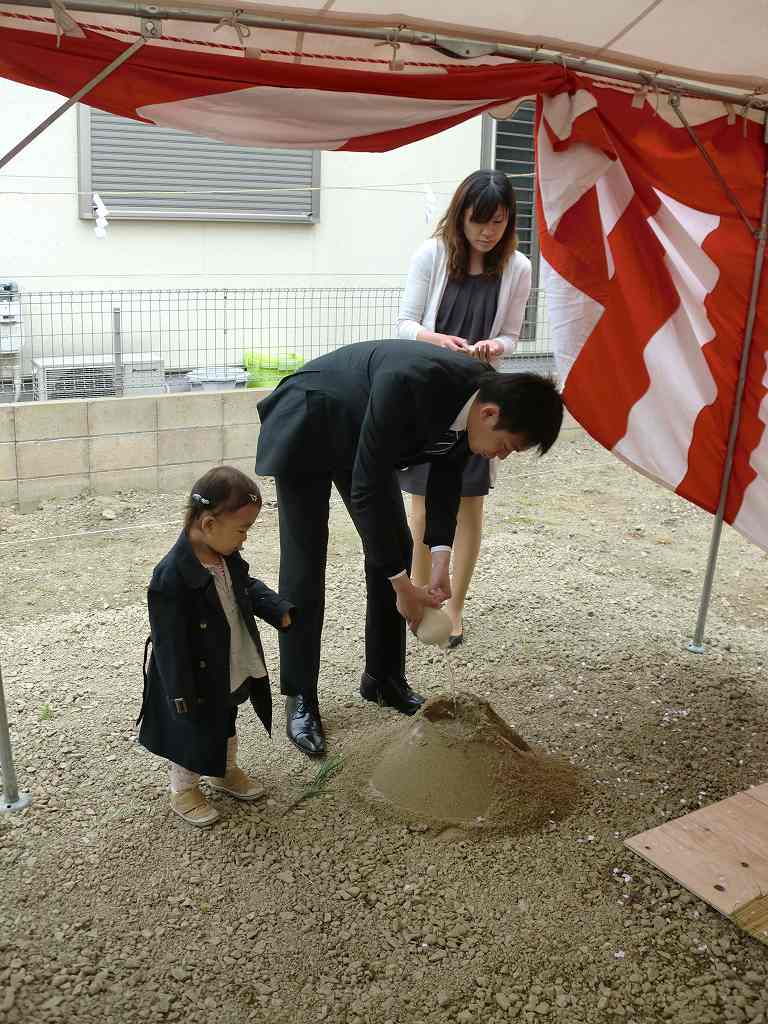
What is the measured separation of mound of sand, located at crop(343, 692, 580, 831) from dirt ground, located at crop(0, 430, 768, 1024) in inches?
2.2

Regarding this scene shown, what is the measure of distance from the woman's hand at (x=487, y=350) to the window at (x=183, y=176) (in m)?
2.91

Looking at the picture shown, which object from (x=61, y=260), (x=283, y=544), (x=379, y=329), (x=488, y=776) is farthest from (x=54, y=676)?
(x=379, y=329)

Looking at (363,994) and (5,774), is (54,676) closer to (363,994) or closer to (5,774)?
(5,774)

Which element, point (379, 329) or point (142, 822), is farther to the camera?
point (379, 329)

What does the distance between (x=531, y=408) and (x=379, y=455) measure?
1.25 ft

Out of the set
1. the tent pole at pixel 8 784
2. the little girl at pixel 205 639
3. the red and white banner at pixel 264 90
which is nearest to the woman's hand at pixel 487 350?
the red and white banner at pixel 264 90

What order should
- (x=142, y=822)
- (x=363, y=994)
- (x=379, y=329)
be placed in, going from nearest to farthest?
(x=363, y=994)
(x=142, y=822)
(x=379, y=329)

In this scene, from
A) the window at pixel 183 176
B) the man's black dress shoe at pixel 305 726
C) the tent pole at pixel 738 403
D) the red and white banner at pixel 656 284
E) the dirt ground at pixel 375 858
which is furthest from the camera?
the window at pixel 183 176

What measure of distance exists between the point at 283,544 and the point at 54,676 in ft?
3.66

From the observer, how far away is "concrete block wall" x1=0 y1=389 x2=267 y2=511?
194 inches

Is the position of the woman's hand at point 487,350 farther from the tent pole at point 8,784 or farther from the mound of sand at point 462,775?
the tent pole at point 8,784

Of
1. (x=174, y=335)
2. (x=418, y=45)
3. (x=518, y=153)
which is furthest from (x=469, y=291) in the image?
(x=518, y=153)

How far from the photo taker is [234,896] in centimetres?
215

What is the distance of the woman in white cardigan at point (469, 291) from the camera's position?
290 cm
